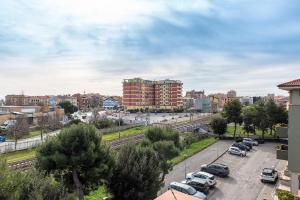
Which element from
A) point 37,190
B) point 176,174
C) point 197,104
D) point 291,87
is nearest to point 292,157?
point 291,87

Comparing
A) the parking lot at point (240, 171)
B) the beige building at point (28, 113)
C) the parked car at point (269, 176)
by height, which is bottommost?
the parking lot at point (240, 171)

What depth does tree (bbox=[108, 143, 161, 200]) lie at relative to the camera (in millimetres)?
21047

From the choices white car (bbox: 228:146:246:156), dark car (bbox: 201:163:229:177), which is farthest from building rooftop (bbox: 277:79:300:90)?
white car (bbox: 228:146:246:156)

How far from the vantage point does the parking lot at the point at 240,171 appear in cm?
2715

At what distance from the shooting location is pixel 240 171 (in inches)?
1375

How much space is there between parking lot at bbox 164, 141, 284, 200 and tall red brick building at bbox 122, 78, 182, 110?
94294 mm

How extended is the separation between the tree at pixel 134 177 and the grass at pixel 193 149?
15.3 metres

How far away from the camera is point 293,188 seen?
22.1 metres

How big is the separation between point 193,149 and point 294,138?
84.7 feet

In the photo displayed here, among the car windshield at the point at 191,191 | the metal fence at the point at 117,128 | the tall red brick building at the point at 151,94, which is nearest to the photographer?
the car windshield at the point at 191,191

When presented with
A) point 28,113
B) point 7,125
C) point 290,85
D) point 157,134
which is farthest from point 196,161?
point 28,113

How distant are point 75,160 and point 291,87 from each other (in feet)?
45.9

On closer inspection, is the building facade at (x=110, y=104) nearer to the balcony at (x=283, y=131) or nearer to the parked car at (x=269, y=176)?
the parked car at (x=269, y=176)

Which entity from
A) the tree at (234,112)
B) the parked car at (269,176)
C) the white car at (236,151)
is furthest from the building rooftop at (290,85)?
the tree at (234,112)
